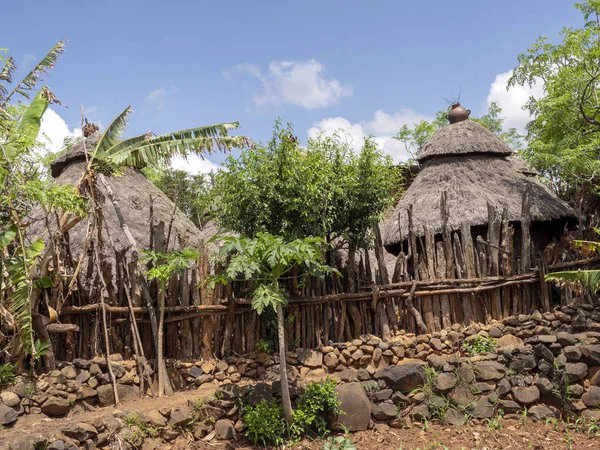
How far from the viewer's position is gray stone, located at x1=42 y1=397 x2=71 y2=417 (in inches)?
243

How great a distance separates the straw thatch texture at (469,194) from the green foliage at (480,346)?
2.71m

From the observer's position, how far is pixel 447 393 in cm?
660

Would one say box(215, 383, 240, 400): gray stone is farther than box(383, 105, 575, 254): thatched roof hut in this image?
No

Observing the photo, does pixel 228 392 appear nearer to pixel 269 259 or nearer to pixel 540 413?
pixel 269 259

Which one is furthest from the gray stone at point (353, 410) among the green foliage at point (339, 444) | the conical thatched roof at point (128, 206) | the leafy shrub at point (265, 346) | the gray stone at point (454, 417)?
the conical thatched roof at point (128, 206)

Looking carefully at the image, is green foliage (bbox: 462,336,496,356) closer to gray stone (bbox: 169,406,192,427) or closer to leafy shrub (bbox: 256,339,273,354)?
leafy shrub (bbox: 256,339,273,354)

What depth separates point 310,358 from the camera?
7.29m

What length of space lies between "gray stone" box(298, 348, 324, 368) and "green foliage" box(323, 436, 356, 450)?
1480 millimetres

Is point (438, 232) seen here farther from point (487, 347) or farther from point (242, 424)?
point (242, 424)

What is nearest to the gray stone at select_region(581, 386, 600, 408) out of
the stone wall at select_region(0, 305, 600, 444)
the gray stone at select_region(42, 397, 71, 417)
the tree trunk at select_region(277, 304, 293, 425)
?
the stone wall at select_region(0, 305, 600, 444)

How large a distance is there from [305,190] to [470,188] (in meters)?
4.98

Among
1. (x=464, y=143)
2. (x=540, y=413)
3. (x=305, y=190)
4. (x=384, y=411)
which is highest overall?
(x=464, y=143)

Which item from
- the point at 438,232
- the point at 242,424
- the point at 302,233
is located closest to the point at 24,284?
the point at 242,424

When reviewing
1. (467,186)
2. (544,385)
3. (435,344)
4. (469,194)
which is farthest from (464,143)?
(544,385)
